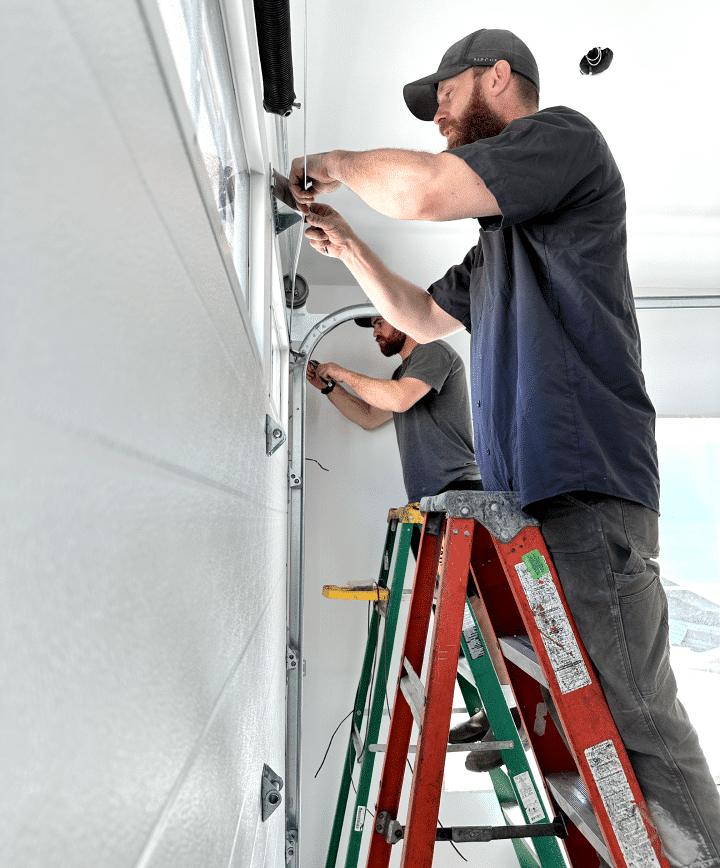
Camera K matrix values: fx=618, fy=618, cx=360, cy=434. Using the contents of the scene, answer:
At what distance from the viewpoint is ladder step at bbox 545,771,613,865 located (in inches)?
38.2

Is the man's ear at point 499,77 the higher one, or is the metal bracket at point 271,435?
the man's ear at point 499,77

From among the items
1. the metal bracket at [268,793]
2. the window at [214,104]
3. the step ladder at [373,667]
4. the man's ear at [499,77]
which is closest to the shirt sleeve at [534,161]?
A: the man's ear at [499,77]

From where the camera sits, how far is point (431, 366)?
8.46ft

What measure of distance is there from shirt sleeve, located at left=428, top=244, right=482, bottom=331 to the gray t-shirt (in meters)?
0.97

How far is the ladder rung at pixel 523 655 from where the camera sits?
1.04 meters

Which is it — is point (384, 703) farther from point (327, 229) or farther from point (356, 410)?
point (327, 229)

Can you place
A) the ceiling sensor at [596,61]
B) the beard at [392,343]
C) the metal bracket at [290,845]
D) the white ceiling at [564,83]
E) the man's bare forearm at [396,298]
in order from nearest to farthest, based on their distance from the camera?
the man's bare forearm at [396,298] → the white ceiling at [564,83] → the ceiling sensor at [596,61] → the metal bracket at [290,845] → the beard at [392,343]

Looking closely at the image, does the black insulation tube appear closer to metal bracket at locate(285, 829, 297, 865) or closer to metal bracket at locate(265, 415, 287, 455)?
metal bracket at locate(265, 415, 287, 455)

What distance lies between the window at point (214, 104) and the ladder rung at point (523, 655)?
76 centimetres

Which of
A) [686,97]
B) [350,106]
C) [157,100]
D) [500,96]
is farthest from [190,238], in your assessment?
[686,97]

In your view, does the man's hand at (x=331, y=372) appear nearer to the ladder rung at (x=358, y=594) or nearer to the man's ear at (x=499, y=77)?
the ladder rung at (x=358, y=594)

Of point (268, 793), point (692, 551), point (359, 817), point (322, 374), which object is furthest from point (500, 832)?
point (692, 551)

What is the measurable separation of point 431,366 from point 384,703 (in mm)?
1416

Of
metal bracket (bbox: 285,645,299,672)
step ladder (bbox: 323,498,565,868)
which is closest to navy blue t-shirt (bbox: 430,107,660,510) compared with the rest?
step ladder (bbox: 323,498,565,868)
